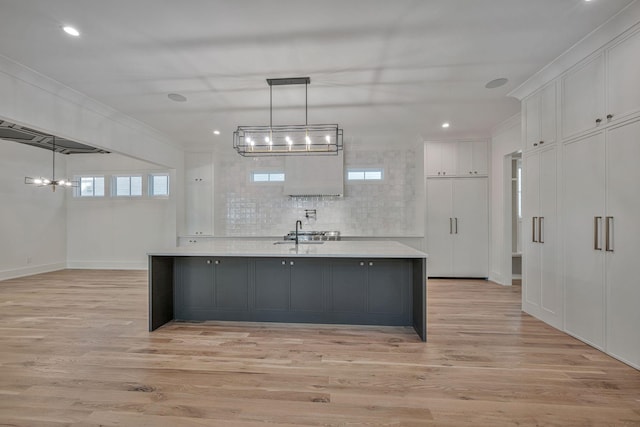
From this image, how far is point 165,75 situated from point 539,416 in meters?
4.48

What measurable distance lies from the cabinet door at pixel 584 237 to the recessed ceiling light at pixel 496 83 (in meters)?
1.04

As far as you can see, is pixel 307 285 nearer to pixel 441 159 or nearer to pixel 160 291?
pixel 160 291

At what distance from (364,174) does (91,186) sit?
654cm

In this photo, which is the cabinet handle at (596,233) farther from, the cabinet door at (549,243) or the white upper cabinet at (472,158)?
the white upper cabinet at (472,158)

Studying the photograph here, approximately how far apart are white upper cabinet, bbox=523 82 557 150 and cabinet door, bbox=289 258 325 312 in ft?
9.71

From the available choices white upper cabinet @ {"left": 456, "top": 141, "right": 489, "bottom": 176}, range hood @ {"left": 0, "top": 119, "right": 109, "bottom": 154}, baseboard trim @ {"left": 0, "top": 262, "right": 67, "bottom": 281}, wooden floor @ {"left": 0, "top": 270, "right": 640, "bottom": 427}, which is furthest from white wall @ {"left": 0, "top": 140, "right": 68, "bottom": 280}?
white upper cabinet @ {"left": 456, "top": 141, "right": 489, "bottom": 176}

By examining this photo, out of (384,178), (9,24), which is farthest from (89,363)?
(384,178)

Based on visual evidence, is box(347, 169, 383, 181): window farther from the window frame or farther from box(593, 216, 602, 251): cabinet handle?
the window frame

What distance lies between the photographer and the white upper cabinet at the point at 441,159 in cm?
572

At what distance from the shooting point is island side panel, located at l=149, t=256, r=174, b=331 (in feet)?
10.3

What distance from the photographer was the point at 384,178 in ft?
21.3

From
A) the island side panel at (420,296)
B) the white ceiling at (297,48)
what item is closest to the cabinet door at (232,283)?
the island side panel at (420,296)

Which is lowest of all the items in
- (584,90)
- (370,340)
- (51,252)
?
(370,340)

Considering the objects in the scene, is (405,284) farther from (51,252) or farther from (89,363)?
(51,252)
